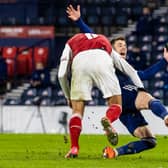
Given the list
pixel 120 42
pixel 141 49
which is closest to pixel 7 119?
pixel 141 49

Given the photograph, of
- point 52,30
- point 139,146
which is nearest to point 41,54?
point 52,30

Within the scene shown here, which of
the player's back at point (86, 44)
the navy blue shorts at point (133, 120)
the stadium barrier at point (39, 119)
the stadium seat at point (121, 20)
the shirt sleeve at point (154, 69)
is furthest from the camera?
the stadium seat at point (121, 20)

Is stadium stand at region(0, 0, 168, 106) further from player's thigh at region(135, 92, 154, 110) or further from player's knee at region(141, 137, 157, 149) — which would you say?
player's thigh at region(135, 92, 154, 110)

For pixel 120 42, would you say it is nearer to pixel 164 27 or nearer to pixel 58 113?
pixel 58 113

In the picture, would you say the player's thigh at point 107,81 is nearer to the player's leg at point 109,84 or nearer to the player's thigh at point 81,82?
the player's leg at point 109,84

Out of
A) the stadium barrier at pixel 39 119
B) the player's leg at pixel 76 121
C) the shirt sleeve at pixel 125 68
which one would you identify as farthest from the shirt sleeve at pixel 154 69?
the stadium barrier at pixel 39 119

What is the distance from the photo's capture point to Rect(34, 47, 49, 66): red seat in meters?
31.0

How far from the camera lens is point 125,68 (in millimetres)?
12016

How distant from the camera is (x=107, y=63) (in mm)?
11711

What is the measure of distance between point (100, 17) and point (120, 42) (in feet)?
62.8

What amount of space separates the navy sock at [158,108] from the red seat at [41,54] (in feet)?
63.0

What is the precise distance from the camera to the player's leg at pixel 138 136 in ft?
40.3

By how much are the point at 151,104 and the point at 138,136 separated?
70 cm

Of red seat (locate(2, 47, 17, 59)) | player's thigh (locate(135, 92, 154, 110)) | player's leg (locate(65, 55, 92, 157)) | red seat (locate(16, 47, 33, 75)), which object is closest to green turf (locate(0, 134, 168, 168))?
player's leg (locate(65, 55, 92, 157))
